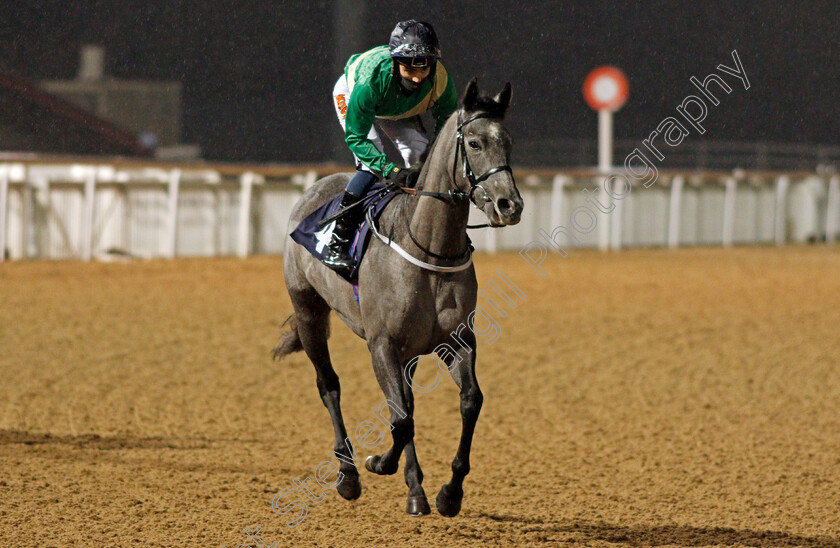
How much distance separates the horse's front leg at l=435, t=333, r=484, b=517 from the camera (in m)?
4.43

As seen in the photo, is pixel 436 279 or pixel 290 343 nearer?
pixel 436 279

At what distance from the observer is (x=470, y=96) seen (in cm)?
402

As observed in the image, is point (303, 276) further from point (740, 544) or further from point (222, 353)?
point (222, 353)

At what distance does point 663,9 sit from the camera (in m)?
27.2

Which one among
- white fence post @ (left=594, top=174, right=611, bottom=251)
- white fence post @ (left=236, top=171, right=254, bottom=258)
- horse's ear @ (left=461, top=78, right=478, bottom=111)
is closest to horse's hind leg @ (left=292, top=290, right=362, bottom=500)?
horse's ear @ (left=461, top=78, right=478, bottom=111)

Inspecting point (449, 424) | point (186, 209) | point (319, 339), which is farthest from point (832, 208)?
point (319, 339)

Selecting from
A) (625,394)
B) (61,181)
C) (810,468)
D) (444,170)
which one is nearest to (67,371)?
(625,394)

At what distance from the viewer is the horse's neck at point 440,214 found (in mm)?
4219

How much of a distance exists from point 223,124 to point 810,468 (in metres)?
23.0

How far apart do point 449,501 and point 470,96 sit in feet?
6.11

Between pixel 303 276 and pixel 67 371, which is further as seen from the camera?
pixel 67 371

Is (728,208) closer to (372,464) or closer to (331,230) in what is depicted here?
(331,230)

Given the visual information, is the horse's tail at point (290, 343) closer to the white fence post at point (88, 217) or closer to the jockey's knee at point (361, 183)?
the jockey's knee at point (361, 183)

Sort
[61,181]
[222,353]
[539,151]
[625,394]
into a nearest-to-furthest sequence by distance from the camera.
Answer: [625,394] → [222,353] → [61,181] → [539,151]
